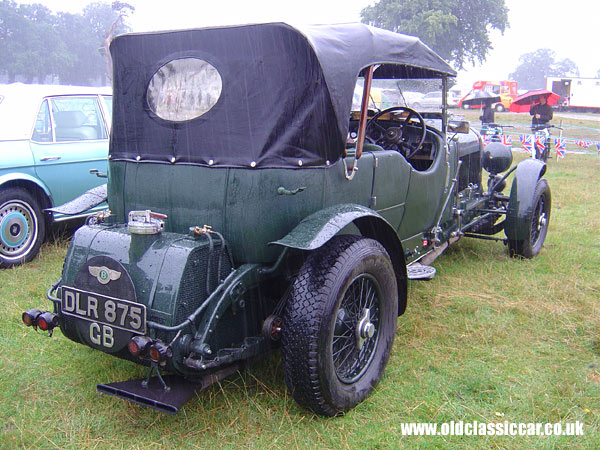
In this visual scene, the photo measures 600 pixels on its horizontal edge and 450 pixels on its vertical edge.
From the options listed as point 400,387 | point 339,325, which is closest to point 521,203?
point 400,387

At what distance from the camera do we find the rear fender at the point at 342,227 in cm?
262

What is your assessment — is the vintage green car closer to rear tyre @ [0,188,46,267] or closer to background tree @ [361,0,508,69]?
rear tyre @ [0,188,46,267]

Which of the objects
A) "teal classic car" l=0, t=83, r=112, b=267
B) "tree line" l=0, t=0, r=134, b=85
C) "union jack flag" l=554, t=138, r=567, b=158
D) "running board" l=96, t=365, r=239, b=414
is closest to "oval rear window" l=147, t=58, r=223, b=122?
"running board" l=96, t=365, r=239, b=414

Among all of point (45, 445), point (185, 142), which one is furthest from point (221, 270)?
point (45, 445)

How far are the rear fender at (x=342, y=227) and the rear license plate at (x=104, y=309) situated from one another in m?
0.75

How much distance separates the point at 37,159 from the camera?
5477 millimetres

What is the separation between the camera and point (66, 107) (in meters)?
6.01

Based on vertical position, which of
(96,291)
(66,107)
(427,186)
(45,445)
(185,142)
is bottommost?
(45,445)

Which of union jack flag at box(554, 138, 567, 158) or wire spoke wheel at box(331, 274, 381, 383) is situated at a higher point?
union jack flag at box(554, 138, 567, 158)

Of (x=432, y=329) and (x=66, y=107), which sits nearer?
(x=432, y=329)

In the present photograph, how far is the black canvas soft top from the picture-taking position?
9.40ft

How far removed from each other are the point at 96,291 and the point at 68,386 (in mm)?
829

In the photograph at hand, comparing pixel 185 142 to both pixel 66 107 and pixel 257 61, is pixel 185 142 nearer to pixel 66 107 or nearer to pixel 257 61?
pixel 257 61

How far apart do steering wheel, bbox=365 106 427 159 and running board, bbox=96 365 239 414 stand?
2.67m
